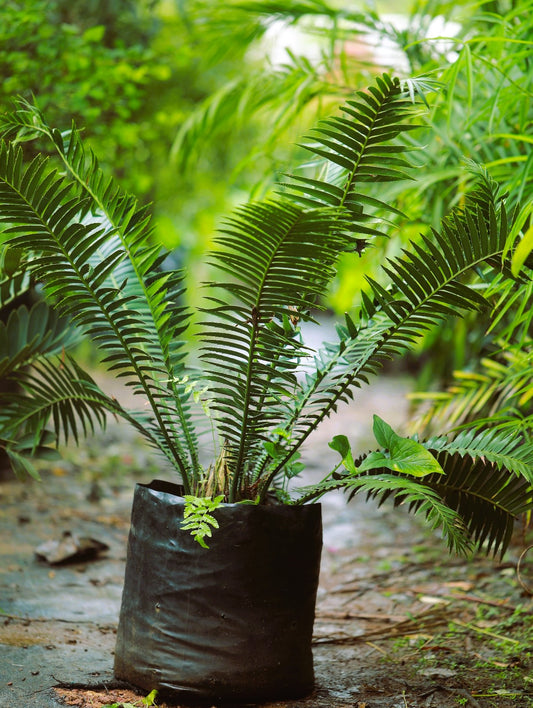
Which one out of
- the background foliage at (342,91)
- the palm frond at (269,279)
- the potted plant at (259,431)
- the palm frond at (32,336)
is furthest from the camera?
the background foliage at (342,91)

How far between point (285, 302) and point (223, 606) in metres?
0.64

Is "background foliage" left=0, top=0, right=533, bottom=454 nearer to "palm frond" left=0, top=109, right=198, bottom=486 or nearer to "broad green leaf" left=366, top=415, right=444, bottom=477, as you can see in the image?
"broad green leaf" left=366, top=415, right=444, bottom=477

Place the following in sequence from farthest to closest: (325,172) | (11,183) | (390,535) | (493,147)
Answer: (390,535) → (493,147) → (325,172) → (11,183)

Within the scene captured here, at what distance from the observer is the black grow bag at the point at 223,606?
4.69ft

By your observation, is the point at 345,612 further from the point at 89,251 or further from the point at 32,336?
the point at 89,251

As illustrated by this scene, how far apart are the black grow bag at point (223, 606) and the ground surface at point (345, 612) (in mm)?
79

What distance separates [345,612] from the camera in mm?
2223

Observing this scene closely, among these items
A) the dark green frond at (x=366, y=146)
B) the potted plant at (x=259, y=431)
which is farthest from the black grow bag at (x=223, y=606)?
the dark green frond at (x=366, y=146)

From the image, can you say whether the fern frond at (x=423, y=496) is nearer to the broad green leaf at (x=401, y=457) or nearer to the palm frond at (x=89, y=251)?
the broad green leaf at (x=401, y=457)

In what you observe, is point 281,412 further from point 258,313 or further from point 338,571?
point 338,571

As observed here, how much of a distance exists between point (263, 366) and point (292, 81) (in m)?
1.49

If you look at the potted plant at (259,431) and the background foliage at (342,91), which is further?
the background foliage at (342,91)

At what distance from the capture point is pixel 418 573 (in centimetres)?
256

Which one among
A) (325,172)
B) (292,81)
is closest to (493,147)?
(292,81)
